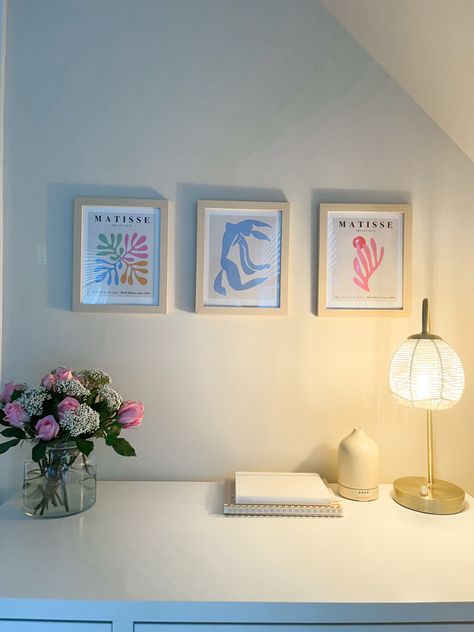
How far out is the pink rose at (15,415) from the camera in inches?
46.9

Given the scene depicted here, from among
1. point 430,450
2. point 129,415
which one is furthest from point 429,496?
point 129,415

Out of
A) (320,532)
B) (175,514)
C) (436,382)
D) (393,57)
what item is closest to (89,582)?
(175,514)

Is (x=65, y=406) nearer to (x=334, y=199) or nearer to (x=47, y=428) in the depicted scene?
(x=47, y=428)

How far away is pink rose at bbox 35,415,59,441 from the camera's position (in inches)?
46.3

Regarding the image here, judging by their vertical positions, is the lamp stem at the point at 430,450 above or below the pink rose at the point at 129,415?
below

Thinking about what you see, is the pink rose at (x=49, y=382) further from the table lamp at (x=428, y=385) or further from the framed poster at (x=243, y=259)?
the table lamp at (x=428, y=385)

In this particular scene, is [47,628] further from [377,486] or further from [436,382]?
[436,382]

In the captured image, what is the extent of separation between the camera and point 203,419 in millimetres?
1502

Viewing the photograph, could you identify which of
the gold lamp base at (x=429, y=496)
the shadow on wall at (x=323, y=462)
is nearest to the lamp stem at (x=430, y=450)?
the gold lamp base at (x=429, y=496)

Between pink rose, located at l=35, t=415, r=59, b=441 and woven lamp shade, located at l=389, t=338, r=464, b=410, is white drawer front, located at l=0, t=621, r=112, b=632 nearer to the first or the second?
pink rose, located at l=35, t=415, r=59, b=441

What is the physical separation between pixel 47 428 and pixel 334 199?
100 cm

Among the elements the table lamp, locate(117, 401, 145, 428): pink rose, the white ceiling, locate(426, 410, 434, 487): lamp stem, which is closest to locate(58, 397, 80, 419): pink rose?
locate(117, 401, 145, 428): pink rose

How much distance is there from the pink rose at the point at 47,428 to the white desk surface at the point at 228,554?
8.3 inches

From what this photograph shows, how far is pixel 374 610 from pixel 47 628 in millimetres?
584
